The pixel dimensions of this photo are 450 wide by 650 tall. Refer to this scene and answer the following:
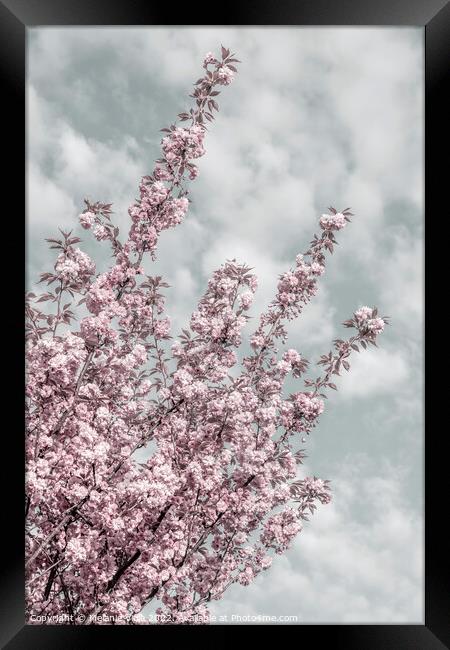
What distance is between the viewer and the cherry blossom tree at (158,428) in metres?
2.69

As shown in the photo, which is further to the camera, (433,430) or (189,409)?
(189,409)

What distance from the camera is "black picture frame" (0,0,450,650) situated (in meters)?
2.09

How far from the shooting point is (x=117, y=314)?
292 centimetres

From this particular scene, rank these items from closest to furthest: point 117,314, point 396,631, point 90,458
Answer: point 396,631
point 90,458
point 117,314

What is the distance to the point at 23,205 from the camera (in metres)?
2.27

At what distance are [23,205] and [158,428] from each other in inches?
49.9

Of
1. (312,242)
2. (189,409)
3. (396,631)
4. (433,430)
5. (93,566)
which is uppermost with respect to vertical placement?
(312,242)

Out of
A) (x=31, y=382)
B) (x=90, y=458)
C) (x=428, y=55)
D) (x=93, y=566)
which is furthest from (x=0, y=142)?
(x=93, y=566)

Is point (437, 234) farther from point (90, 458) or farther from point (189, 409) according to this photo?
point (90, 458)

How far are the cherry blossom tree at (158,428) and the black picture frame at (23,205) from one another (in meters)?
0.46

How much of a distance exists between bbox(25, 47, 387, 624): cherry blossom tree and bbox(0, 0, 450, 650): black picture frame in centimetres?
46

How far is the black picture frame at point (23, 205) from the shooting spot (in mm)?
2094

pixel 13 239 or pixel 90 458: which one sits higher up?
pixel 13 239

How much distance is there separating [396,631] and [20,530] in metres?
1.42
